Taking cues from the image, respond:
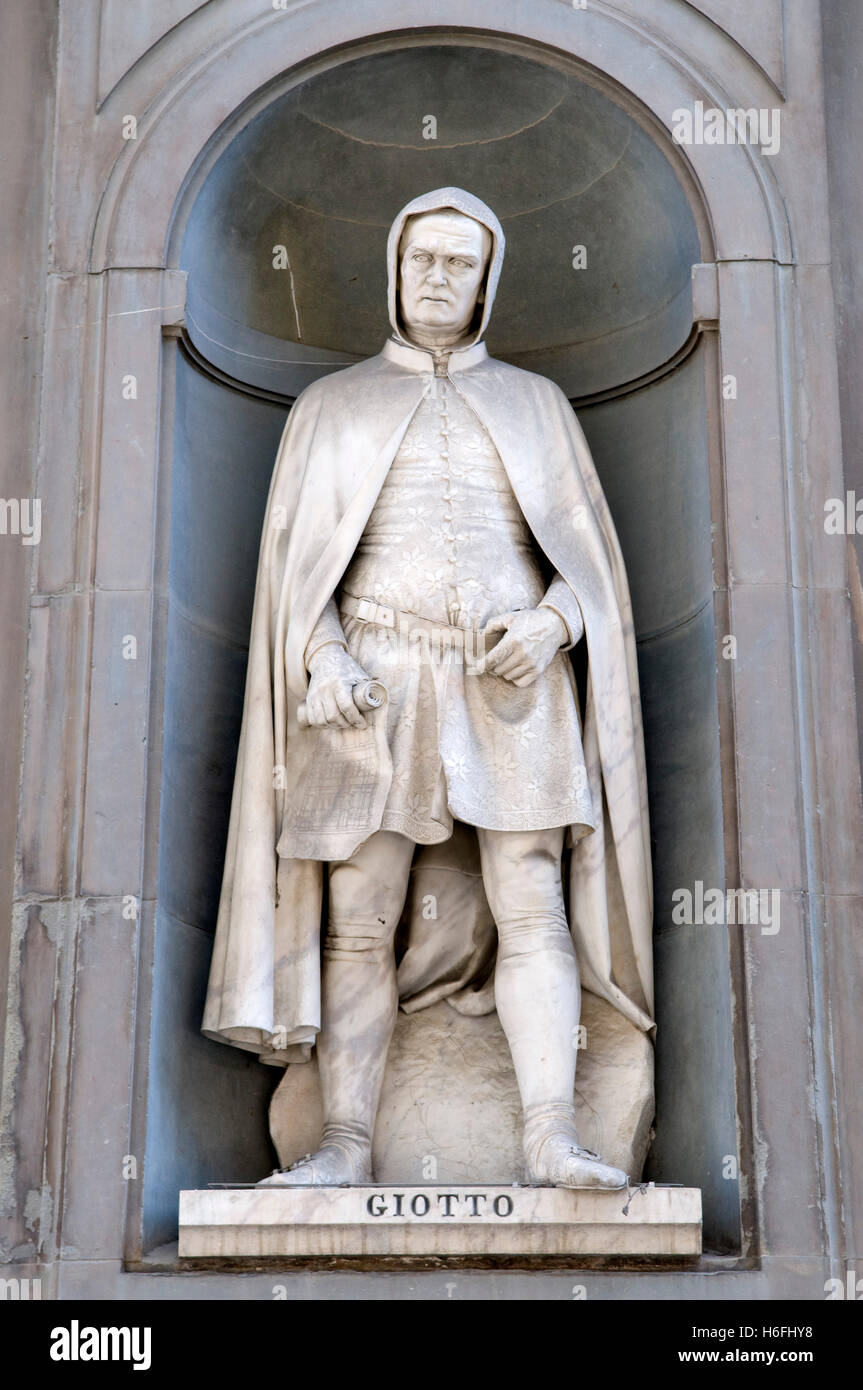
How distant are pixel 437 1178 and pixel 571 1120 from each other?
0.51 m

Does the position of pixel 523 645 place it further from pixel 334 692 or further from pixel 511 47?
pixel 511 47

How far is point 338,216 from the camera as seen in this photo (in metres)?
8.27

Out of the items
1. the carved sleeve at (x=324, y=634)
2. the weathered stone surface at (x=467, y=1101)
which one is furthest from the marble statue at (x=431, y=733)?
the weathered stone surface at (x=467, y=1101)

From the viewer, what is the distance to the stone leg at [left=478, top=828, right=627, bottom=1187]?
6.60 m

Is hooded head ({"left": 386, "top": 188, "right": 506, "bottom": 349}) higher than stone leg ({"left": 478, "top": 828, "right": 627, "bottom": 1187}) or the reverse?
higher

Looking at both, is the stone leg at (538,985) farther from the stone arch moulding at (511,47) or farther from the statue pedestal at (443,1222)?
the stone arch moulding at (511,47)

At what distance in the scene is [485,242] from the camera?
746 cm

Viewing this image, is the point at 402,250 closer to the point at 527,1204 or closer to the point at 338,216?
the point at 338,216

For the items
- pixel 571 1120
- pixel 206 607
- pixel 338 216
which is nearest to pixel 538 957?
pixel 571 1120

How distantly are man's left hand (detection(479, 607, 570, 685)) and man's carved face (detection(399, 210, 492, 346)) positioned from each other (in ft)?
3.61

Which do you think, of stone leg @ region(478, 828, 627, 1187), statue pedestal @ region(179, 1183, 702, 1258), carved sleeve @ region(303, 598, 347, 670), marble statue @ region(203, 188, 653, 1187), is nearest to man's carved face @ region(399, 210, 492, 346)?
marble statue @ region(203, 188, 653, 1187)

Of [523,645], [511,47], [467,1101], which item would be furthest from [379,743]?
[511,47]

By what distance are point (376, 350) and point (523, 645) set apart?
1.92m

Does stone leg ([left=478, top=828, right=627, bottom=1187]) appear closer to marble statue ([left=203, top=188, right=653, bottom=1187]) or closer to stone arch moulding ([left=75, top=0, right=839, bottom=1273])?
marble statue ([left=203, top=188, right=653, bottom=1187])
